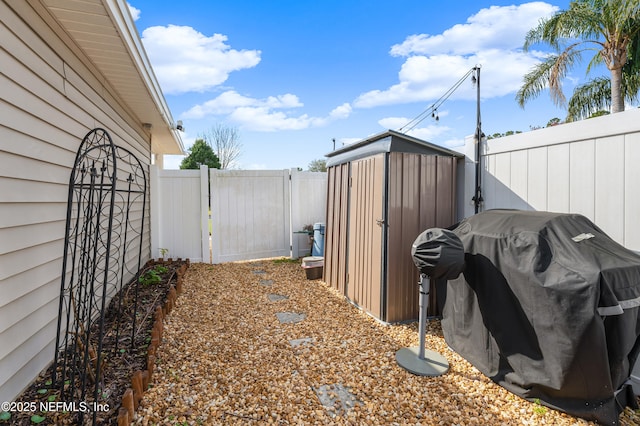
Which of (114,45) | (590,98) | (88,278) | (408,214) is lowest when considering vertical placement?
(88,278)

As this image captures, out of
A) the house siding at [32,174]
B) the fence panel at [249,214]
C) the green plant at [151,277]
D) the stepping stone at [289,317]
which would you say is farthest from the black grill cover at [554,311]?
the fence panel at [249,214]

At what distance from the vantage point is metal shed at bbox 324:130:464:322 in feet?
10.5

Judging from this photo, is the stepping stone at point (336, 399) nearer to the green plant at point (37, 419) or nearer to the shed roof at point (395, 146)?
the green plant at point (37, 419)

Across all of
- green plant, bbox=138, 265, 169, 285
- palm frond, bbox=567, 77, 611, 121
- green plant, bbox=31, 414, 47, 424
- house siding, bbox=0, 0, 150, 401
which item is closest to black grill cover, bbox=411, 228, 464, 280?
green plant, bbox=31, 414, 47, 424

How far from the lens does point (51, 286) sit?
7.68 feet

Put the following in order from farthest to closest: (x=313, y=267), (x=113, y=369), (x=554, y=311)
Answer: (x=313, y=267)
(x=113, y=369)
(x=554, y=311)

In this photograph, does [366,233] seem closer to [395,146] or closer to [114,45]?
[395,146]

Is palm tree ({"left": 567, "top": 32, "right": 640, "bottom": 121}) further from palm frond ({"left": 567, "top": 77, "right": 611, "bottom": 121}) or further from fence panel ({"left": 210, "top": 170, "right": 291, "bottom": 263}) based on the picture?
fence panel ({"left": 210, "top": 170, "right": 291, "bottom": 263})

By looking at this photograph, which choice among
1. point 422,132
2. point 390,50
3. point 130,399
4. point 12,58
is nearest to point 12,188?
point 12,58

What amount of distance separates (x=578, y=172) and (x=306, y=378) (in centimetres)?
264

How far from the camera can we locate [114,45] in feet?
8.82

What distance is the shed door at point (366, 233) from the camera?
3.28 m

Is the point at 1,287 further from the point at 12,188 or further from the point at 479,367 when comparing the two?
the point at 479,367

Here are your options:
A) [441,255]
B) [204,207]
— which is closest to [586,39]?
[441,255]
